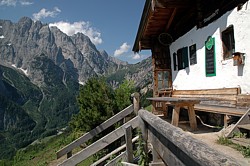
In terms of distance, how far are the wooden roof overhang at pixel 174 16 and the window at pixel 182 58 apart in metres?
0.72

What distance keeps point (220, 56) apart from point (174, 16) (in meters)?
4.08

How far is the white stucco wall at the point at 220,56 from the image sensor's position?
684 cm

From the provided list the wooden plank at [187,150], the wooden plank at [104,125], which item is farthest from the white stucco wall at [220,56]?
the wooden plank at [187,150]

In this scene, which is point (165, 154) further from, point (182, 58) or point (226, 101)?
point (182, 58)

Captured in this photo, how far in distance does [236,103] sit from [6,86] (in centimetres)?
20658

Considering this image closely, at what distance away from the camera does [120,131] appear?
6.50 metres

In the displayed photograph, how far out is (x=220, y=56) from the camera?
8156 mm

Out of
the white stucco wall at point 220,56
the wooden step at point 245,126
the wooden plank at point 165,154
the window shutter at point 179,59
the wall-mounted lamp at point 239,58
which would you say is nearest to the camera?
the wooden plank at point 165,154

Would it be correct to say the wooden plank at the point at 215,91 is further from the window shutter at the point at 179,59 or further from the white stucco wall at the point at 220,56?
the window shutter at the point at 179,59

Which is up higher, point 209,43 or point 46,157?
point 209,43

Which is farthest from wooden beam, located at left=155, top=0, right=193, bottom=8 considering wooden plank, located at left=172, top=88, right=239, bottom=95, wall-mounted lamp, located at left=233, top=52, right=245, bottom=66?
wall-mounted lamp, located at left=233, top=52, right=245, bottom=66

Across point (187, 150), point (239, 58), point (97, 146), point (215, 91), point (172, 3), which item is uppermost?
point (172, 3)

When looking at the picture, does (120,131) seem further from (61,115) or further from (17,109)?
(61,115)

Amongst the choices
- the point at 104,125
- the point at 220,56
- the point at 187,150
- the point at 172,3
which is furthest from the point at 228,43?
the point at 187,150
